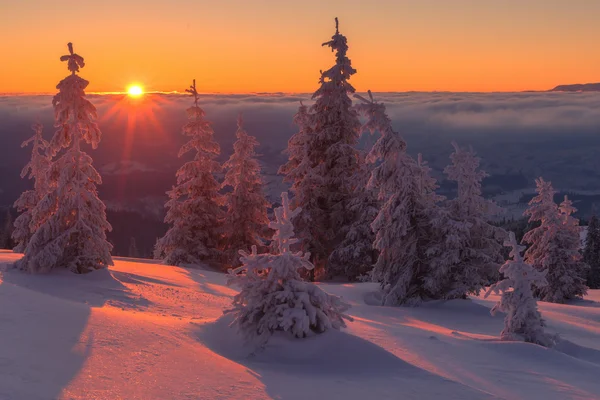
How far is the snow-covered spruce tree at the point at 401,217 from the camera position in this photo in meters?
19.3

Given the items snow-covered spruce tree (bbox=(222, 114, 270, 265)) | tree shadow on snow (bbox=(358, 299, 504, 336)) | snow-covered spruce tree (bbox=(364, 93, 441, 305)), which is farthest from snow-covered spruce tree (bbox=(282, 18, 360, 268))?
tree shadow on snow (bbox=(358, 299, 504, 336))

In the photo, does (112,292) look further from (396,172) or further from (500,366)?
(396,172)

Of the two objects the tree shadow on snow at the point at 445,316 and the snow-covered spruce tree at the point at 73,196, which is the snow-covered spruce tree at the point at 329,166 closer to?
the tree shadow on snow at the point at 445,316

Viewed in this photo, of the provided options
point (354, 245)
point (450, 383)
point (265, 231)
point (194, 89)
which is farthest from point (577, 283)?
point (450, 383)

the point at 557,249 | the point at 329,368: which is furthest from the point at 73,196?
the point at 557,249

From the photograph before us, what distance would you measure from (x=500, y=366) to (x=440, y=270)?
9.25 m

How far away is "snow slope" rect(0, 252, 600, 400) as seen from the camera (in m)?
6.48

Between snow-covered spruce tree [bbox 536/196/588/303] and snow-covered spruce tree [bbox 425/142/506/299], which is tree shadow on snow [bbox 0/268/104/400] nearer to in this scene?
snow-covered spruce tree [bbox 425/142/506/299]

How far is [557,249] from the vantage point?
34969 millimetres

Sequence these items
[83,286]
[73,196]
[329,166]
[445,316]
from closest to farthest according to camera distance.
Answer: [83,286], [73,196], [445,316], [329,166]

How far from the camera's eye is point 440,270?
18609mm

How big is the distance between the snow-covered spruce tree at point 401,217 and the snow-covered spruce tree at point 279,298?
10497 mm

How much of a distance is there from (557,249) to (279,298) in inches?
1245

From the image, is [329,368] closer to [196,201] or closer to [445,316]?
[445,316]
